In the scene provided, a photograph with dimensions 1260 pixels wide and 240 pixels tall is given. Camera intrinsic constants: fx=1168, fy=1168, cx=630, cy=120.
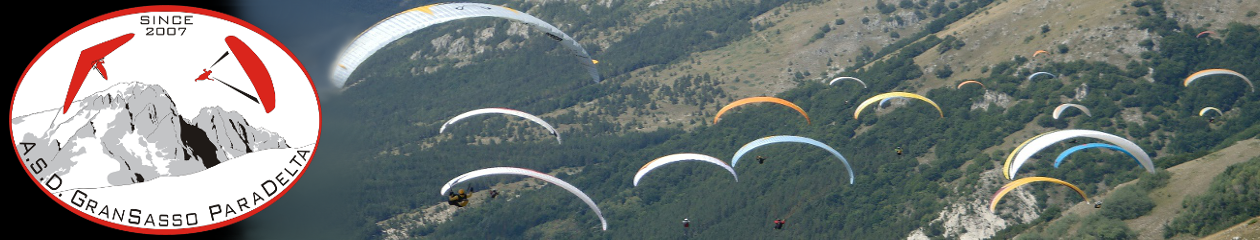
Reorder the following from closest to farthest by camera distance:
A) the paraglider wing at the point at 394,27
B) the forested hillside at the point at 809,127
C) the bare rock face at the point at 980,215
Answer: the paraglider wing at the point at 394,27 < the bare rock face at the point at 980,215 < the forested hillside at the point at 809,127

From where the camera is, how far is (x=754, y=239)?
302 ft

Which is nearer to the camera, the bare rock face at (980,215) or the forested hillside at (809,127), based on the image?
the bare rock face at (980,215)

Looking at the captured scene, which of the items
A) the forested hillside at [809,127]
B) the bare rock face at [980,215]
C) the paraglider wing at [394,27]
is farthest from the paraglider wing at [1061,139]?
the bare rock face at [980,215]

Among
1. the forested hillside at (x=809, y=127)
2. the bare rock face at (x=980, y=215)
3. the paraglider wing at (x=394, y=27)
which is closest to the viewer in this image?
the paraglider wing at (x=394, y=27)

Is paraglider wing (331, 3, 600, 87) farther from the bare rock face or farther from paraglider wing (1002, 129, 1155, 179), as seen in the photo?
the bare rock face


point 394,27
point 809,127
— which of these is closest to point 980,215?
point 809,127

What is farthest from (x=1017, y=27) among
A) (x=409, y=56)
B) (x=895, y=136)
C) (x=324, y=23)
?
(x=324, y=23)

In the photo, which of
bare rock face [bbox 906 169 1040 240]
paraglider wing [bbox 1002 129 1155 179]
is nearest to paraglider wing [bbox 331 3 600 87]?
paraglider wing [bbox 1002 129 1155 179]

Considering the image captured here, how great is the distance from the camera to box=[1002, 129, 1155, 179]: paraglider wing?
50.4 meters

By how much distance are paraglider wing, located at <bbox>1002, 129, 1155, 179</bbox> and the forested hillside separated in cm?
1068

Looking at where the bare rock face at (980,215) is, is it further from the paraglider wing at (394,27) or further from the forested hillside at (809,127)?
the paraglider wing at (394,27)

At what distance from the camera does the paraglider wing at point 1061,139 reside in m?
50.4

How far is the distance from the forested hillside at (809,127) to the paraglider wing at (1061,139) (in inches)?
420

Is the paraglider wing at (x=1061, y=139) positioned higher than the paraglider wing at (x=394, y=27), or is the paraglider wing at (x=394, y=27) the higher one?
the paraglider wing at (x=394, y=27)
